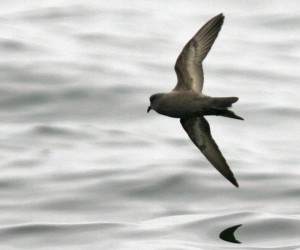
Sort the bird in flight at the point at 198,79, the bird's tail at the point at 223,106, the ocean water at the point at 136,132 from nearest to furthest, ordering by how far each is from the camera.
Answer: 1. the bird's tail at the point at 223,106
2. the bird in flight at the point at 198,79
3. the ocean water at the point at 136,132

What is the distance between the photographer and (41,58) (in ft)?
88.6

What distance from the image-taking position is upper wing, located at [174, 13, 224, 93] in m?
13.7

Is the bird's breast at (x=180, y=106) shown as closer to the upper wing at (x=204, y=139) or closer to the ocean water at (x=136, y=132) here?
the upper wing at (x=204, y=139)

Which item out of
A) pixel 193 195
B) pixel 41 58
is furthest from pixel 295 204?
pixel 41 58

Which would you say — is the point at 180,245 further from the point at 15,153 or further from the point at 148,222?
the point at 15,153

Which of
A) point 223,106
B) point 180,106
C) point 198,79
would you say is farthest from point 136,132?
point 223,106

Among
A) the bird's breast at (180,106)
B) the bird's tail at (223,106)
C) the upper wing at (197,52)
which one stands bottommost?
the bird's tail at (223,106)

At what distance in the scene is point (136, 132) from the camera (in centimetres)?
2338

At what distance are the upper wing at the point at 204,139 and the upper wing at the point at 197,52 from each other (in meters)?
0.41

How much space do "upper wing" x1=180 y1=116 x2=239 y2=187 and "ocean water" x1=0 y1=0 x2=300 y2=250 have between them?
3.29m

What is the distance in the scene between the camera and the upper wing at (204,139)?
44.8 feet

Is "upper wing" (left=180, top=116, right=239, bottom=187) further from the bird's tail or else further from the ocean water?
the ocean water

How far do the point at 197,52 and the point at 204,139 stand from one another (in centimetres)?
85

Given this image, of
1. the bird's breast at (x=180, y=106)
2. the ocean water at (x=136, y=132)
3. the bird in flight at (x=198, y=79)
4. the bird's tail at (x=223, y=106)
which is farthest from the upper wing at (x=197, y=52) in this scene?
the ocean water at (x=136, y=132)
